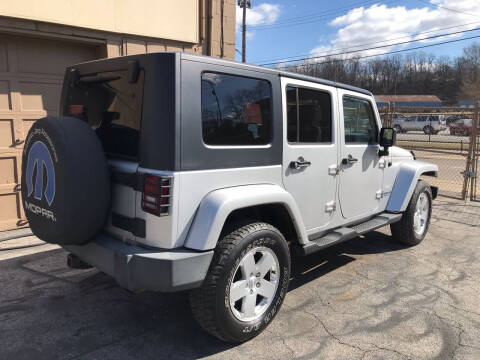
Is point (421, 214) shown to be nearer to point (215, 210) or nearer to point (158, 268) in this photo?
point (215, 210)

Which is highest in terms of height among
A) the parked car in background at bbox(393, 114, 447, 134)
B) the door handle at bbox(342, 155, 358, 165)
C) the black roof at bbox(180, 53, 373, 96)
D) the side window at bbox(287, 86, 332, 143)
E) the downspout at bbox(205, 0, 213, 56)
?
the downspout at bbox(205, 0, 213, 56)

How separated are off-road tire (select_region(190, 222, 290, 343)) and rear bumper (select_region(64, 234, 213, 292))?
4.4 inches

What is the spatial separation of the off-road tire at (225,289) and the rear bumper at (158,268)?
111 mm

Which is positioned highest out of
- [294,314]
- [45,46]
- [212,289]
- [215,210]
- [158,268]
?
[45,46]

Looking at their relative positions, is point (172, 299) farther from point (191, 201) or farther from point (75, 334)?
point (191, 201)

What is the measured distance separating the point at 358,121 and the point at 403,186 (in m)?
1.20

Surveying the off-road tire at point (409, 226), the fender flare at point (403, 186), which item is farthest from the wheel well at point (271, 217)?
the off-road tire at point (409, 226)

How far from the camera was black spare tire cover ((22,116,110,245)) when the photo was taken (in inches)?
99.0

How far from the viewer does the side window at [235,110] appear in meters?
2.68

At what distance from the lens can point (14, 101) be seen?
17.7 ft

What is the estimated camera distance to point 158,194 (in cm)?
245

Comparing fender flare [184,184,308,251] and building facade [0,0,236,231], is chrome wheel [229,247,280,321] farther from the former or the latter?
building facade [0,0,236,231]

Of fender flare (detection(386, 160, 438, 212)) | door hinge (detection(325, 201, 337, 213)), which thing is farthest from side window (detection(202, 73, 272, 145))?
fender flare (detection(386, 160, 438, 212))

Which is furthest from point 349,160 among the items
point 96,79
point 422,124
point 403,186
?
point 422,124
